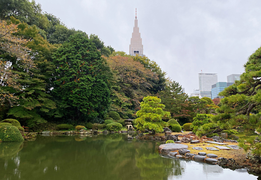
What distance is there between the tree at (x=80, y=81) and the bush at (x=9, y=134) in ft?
15.2

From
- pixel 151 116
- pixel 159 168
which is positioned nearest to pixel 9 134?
pixel 151 116

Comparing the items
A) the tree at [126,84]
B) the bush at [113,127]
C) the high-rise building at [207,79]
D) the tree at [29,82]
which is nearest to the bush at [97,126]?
the bush at [113,127]

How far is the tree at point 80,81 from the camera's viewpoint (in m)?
12.6

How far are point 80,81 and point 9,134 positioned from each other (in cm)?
613

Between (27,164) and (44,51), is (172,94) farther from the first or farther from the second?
(27,164)

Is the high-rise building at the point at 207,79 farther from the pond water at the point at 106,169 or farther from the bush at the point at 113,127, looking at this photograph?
the pond water at the point at 106,169

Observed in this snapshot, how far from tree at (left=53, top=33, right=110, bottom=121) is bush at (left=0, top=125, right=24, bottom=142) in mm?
4626

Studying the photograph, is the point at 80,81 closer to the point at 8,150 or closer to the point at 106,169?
the point at 8,150

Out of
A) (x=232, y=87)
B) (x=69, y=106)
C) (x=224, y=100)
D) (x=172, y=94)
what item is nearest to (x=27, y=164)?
(x=224, y=100)

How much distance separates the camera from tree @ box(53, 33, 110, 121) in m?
12.6

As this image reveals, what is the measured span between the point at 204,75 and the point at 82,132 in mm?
67633

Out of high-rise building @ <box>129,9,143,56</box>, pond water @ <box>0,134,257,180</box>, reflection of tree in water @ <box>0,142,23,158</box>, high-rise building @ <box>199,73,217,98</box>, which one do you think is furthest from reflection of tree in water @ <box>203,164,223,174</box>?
high-rise building @ <box>199,73,217,98</box>

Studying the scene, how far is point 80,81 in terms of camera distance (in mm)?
12812

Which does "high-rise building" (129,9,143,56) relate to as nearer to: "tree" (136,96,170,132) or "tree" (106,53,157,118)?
"tree" (106,53,157,118)
